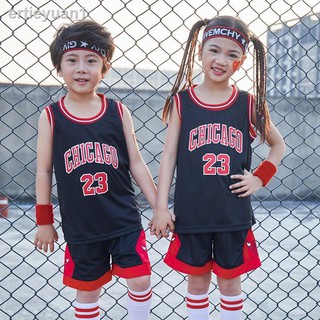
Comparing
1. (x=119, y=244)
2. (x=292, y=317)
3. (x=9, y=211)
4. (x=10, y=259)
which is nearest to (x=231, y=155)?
(x=119, y=244)

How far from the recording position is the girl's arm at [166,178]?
2148mm

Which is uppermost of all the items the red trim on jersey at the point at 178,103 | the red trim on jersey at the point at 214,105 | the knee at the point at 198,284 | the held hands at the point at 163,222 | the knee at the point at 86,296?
the red trim on jersey at the point at 214,105

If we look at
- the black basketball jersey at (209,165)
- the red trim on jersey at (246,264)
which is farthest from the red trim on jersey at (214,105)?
the red trim on jersey at (246,264)

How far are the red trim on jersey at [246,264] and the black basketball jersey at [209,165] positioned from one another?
87mm

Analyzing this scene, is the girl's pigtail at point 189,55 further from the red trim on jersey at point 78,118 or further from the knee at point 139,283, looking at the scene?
the knee at point 139,283

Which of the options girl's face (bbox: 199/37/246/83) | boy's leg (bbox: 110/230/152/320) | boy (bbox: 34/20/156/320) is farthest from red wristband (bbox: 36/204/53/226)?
girl's face (bbox: 199/37/246/83)

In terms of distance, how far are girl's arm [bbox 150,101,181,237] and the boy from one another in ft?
0.29

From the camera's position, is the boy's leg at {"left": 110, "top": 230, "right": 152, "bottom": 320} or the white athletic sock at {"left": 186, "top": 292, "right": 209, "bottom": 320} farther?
the white athletic sock at {"left": 186, "top": 292, "right": 209, "bottom": 320}

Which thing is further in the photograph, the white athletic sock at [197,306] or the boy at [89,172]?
the white athletic sock at [197,306]

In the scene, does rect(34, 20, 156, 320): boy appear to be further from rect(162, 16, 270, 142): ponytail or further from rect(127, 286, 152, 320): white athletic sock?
rect(162, 16, 270, 142): ponytail

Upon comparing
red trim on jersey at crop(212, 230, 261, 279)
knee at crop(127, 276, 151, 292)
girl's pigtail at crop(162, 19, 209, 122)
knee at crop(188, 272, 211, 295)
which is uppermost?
girl's pigtail at crop(162, 19, 209, 122)

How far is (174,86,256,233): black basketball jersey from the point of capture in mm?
2141

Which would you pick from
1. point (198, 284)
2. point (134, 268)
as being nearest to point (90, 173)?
point (134, 268)

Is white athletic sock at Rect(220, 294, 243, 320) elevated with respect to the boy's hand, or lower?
lower
